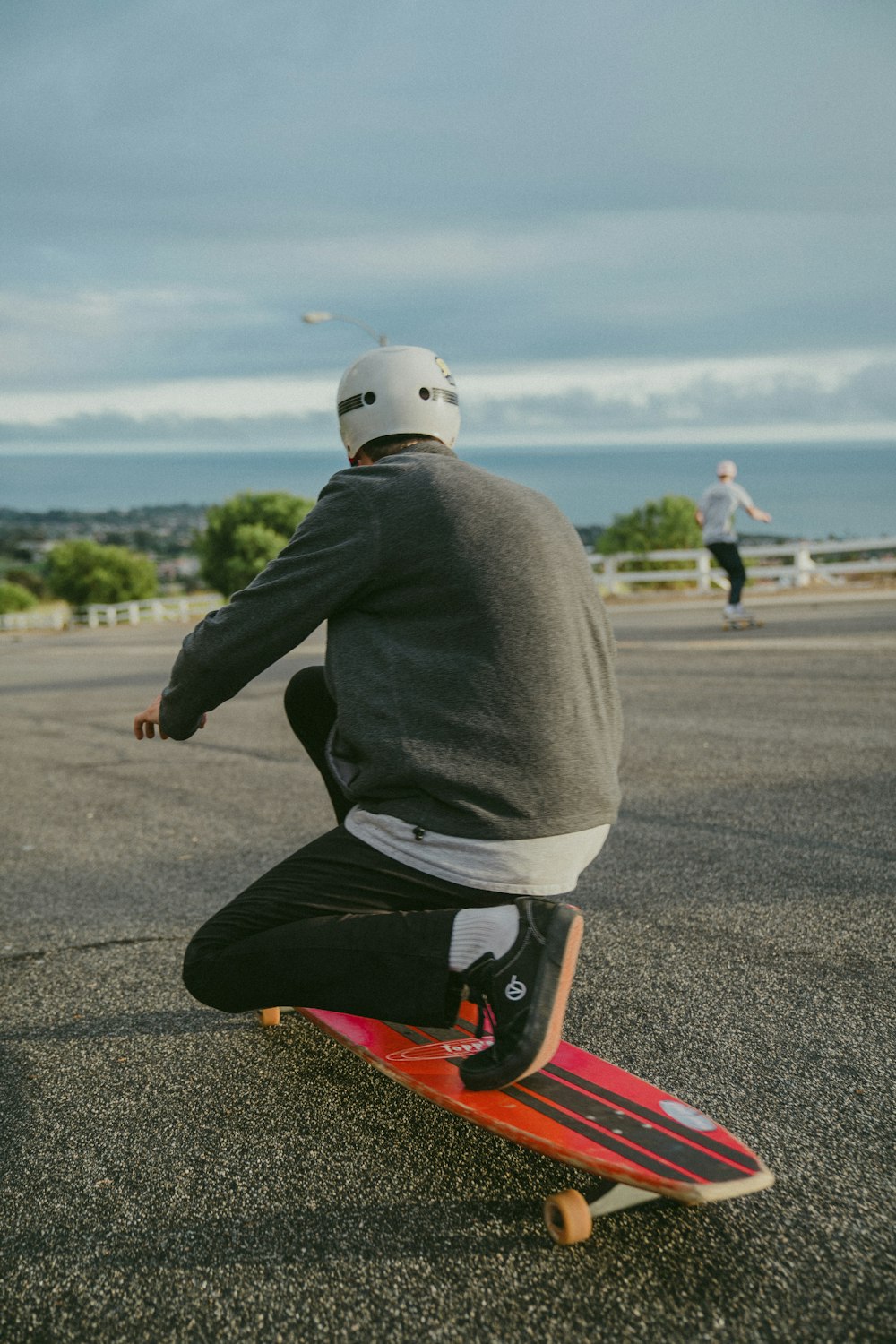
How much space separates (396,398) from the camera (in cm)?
295

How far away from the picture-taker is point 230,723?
33.5ft

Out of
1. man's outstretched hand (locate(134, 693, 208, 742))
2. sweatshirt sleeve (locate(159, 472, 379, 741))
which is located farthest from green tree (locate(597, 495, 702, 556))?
sweatshirt sleeve (locate(159, 472, 379, 741))

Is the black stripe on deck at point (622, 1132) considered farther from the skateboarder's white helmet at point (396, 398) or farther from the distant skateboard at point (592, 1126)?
the skateboarder's white helmet at point (396, 398)

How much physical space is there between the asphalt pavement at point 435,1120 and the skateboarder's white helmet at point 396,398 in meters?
1.73

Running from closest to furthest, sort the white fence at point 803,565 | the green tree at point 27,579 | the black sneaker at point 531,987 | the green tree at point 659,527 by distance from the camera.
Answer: the black sneaker at point 531,987
the white fence at point 803,565
the green tree at point 659,527
the green tree at point 27,579

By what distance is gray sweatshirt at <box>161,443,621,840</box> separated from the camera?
259cm

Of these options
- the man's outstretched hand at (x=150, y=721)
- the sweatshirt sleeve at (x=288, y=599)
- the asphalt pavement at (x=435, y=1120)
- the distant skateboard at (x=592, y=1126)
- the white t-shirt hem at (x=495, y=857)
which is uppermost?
the sweatshirt sleeve at (x=288, y=599)

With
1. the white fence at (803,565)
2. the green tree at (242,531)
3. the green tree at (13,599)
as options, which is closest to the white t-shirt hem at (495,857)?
the white fence at (803,565)

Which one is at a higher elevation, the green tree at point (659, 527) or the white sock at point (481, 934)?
the green tree at point (659, 527)

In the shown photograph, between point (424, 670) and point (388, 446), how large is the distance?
697 millimetres

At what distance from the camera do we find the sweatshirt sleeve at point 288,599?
105 inches

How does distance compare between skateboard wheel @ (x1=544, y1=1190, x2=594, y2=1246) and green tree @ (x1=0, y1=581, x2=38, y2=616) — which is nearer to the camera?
skateboard wheel @ (x1=544, y1=1190, x2=594, y2=1246)

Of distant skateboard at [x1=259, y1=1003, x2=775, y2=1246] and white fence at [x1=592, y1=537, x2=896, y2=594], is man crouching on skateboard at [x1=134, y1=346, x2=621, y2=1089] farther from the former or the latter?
→ white fence at [x1=592, y1=537, x2=896, y2=594]

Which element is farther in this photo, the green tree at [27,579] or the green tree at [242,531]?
the green tree at [27,579]
